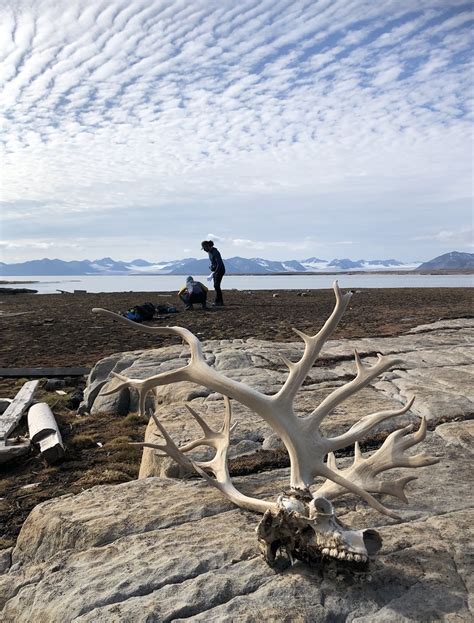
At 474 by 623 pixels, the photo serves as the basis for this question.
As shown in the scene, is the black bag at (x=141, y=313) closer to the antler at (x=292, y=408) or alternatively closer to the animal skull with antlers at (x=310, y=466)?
the animal skull with antlers at (x=310, y=466)

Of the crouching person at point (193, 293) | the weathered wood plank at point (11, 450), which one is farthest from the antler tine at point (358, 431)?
the crouching person at point (193, 293)

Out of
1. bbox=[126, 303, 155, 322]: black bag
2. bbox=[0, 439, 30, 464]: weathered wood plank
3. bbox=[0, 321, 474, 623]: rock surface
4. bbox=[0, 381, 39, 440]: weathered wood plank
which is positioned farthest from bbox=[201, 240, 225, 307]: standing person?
bbox=[0, 321, 474, 623]: rock surface

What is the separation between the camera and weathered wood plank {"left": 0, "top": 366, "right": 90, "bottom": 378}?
31.4 ft

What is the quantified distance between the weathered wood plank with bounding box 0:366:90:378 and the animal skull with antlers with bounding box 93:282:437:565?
657cm

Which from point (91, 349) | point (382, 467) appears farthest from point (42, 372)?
point (382, 467)

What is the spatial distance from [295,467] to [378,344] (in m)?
6.28

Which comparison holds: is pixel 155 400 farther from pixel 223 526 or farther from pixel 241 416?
pixel 223 526

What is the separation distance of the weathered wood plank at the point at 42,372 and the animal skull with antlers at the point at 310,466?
21.5ft

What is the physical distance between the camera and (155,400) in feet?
22.2

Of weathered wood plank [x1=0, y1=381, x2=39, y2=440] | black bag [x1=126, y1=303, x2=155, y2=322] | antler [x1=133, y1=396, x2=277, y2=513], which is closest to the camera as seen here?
antler [x1=133, y1=396, x2=277, y2=513]

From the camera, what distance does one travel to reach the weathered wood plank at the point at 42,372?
9.59 meters

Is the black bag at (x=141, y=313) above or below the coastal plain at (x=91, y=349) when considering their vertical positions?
above

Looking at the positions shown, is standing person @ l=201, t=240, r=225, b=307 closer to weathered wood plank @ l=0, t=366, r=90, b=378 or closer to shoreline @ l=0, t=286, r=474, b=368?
shoreline @ l=0, t=286, r=474, b=368

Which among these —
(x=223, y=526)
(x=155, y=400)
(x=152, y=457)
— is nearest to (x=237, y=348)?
(x=155, y=400)
